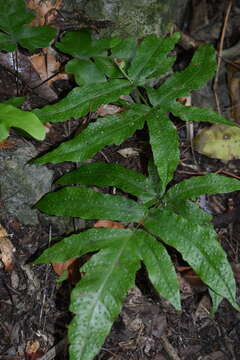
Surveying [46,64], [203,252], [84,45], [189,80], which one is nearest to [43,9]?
[46,64]

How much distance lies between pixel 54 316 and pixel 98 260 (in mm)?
696

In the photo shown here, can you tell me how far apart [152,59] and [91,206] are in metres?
1.06

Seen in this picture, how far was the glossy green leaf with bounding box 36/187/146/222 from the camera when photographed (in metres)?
2.51

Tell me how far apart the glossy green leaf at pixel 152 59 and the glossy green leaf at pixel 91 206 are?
808mm

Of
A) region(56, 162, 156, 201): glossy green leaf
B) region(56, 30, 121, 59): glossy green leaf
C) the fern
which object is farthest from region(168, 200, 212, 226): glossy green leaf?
region(56, 30, 121, 59): glossy green leaf

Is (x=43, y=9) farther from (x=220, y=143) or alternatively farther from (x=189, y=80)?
(x=220, y=143)

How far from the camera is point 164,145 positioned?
247 centimetres

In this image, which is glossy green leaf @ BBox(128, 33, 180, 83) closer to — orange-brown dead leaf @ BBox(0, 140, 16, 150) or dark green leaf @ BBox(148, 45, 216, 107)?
dark green leaf @ BBox(148, 45, 216, 107)

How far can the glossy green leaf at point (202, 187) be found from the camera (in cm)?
257

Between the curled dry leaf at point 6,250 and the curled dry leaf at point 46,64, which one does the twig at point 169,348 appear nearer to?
the curled dry leaf at point 6,250

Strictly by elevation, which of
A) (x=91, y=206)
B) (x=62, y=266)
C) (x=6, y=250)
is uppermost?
(x=91, y=206)

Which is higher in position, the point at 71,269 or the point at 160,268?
the point at 160,268

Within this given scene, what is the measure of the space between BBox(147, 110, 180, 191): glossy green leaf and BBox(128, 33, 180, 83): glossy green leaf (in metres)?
0.36

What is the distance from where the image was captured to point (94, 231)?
240cm
